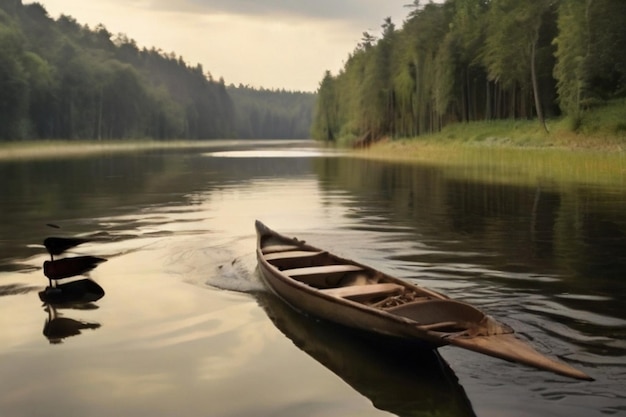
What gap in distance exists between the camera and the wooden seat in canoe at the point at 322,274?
448 inches

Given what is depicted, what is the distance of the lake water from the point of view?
290 inches

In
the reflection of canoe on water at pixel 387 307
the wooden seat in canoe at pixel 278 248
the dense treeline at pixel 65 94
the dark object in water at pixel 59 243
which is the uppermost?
the dense treeline at pixel 65 94

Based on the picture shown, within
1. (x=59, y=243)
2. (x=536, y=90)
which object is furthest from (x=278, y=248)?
(x=536, y=90)

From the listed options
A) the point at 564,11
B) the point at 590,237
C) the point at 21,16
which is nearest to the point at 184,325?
the point at 590,237

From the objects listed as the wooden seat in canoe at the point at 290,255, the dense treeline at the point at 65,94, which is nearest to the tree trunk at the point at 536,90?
the wooden seat in canoe at the point at 290,255

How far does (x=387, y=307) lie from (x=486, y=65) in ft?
214

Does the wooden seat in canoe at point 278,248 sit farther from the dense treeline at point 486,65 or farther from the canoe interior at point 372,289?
the dense treeline at point 486,65

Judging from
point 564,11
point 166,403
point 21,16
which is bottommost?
point 166,403

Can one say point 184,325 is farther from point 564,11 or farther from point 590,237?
point 564,11

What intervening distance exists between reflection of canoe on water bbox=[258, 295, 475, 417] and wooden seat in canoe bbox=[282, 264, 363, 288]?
128cm

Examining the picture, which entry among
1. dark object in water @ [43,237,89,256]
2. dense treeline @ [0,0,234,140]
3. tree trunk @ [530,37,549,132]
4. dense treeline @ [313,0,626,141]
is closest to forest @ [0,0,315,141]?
dense treeline @ [0,0,234,140]

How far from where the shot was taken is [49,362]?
859 cm

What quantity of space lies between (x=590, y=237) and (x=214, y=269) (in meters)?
10.3

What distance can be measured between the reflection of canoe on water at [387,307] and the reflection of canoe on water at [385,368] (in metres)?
0.32
